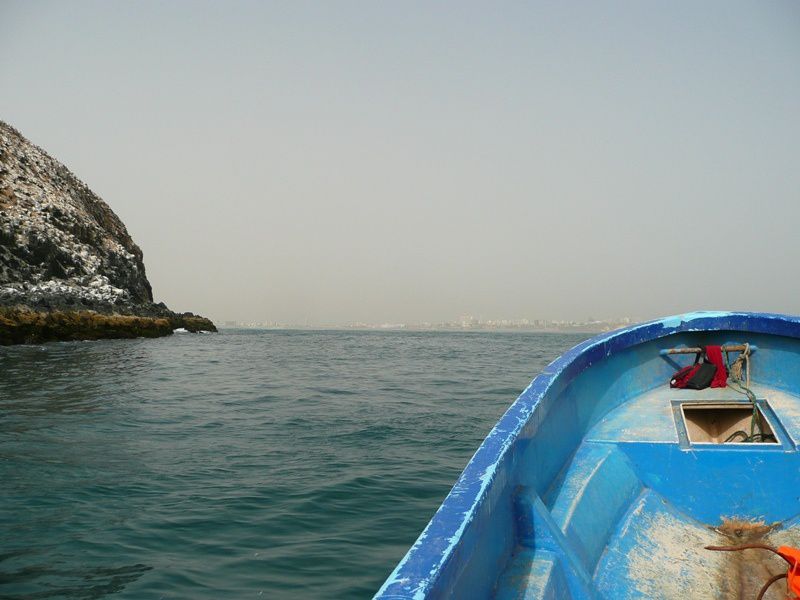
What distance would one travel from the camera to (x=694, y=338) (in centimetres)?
531

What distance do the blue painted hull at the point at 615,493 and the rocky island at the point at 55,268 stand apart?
85.7 ft

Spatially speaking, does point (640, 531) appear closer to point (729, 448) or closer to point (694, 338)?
point (729, 448)

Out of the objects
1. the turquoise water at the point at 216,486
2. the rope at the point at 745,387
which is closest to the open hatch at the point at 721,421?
the rope at the point at 745,387

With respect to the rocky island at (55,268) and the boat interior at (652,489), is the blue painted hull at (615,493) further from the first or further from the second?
the rocky island at (55,268)

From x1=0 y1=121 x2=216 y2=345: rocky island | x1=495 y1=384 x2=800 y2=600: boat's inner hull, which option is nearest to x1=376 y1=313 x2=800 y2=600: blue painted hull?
x1=495 y1=384 x2=800 y2=600: boat's inner hull

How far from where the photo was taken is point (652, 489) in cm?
368

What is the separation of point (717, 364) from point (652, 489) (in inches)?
67.8

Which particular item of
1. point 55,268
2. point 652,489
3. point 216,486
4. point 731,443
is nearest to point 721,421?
point 731,443

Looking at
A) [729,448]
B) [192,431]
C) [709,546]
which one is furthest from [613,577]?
[192,431]

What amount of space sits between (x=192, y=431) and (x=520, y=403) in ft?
21.1

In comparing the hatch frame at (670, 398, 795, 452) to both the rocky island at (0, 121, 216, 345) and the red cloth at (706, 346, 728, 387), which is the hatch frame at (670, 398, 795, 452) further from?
the rocky island at (0, 121, 216, 345)

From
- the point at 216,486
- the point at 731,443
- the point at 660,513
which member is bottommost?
the point at 216,486

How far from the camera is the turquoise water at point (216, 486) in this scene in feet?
12.3

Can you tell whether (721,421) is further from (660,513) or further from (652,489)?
(660,513)
